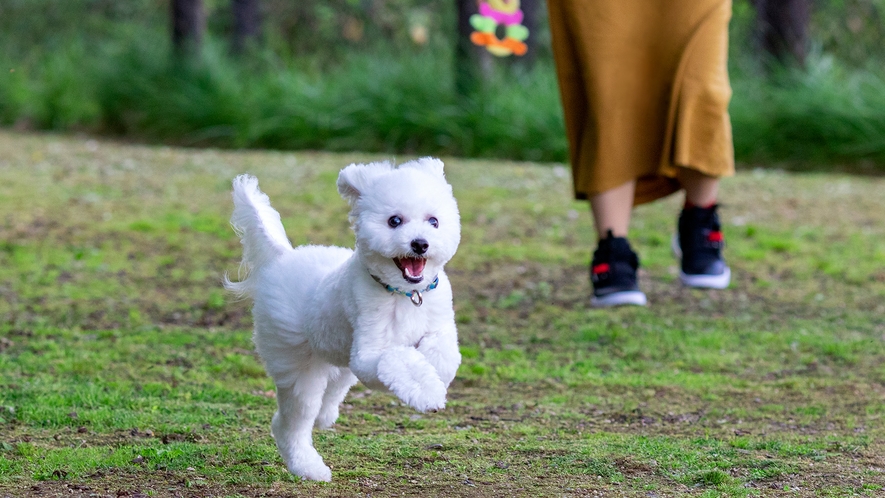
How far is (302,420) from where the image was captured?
2.59m

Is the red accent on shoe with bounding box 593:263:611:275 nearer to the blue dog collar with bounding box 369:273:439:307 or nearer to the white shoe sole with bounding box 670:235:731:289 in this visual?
the white shoe sole with bounding box 670:235:731:289

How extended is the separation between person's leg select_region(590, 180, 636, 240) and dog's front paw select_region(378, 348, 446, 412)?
239 centimetres

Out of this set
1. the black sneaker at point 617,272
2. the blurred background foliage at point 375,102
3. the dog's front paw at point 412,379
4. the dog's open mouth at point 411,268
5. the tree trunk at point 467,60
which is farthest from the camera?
the tree trunk at point 467,60

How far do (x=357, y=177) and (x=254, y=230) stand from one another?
551 mm

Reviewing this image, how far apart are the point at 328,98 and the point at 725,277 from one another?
23.9 feet

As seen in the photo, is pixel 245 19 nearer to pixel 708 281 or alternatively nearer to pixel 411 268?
pixel 708 281

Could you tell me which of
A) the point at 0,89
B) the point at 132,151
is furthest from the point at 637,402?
the point at 0,89

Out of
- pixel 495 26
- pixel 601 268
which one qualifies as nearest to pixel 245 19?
pixel 495 26

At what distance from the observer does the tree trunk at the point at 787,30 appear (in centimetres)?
1136

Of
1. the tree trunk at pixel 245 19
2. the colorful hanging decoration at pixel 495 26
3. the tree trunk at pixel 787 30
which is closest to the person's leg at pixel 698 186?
the colorful hanging decoration at pixel 495 26

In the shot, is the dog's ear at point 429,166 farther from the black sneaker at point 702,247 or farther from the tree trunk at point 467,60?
the tree trunk at point 467,60

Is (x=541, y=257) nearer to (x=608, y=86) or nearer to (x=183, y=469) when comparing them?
(x=608, y=86)

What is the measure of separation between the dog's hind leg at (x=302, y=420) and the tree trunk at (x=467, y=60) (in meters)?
8.45

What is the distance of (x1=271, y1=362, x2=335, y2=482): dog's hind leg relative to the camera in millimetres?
2576
